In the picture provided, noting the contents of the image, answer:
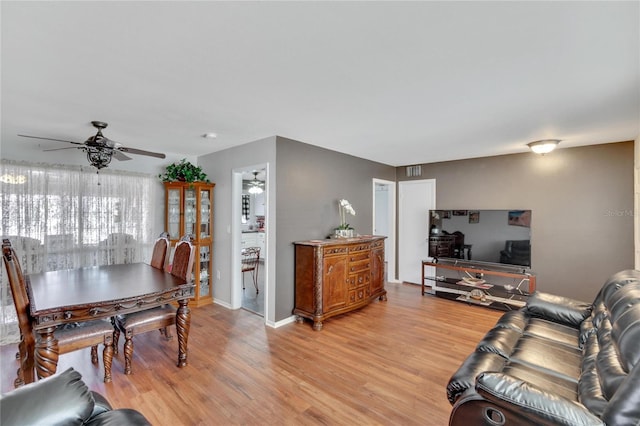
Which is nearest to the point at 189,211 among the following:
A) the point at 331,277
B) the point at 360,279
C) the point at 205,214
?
the point at 205,214

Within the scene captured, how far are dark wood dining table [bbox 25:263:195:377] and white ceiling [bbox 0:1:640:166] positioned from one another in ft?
5.20

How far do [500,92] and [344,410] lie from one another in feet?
8.79

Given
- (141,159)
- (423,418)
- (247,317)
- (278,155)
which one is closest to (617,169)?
(423,418)

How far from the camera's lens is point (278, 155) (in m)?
3.70

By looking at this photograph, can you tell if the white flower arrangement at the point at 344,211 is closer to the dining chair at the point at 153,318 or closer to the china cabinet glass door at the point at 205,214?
the china cabinet glass door at the point at 205,214

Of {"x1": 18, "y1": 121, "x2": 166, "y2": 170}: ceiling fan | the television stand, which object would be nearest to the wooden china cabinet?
{"x1": 18, "y1": 121, "x2": 166, "y2": 170}: ceiling fan

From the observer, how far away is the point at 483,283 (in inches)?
180

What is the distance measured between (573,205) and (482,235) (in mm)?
1226

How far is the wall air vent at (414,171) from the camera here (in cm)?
571

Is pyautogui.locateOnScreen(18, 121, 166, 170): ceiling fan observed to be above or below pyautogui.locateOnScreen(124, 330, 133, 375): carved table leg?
above

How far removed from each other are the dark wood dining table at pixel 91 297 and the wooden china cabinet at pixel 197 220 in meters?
1.35

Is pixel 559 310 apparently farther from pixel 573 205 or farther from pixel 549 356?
pixel 573 205

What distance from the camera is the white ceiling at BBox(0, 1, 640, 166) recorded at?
55.2 inches

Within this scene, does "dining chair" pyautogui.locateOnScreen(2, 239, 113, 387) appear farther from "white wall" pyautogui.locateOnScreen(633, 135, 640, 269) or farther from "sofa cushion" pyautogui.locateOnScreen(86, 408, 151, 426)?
"white wall" pyautogui.locateOnScreen(633, 135, 640, 269)
